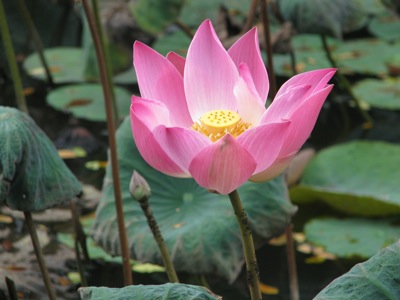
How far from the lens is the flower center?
3.59 ft

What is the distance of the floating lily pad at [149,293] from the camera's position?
39.3 inches

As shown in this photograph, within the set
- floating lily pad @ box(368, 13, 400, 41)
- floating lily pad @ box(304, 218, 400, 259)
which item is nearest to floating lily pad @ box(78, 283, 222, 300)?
floating lily pad @ box(304, 218, 400, 259)

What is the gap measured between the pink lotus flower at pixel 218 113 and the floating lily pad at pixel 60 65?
8.31 ft

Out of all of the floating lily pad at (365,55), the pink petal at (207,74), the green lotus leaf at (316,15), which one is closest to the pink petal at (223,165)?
the pink petal at (207,74)

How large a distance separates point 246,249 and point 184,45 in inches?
105

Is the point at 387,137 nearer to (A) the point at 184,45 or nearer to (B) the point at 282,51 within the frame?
(B) the point at 282,51

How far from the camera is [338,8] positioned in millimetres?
2699

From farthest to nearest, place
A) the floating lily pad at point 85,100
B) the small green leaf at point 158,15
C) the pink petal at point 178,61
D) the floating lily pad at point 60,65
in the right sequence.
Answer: the floating lily pad at point 60,65
the floating lily pad at point 85,100
the small green leaf at point 158,15
the pink petal at point 178,61

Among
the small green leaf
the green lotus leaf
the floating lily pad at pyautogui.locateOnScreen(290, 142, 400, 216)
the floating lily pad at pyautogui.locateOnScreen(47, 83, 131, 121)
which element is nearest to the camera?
the floating lily pad at pyautogui.locateOnScreen(290, 142, 400, 216)

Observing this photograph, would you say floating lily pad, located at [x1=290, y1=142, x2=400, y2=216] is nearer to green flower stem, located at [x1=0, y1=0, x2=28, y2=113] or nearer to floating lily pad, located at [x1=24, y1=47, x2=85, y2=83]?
green flower stem, located at [x1=0, y1=0, x2=28, y2=113]

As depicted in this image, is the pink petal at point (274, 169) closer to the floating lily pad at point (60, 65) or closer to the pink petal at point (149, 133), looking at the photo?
the pink petal at point (149, 133)

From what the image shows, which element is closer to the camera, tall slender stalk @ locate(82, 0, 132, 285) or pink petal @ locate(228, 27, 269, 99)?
pink petal @ locate(228, 27, 269, 99)

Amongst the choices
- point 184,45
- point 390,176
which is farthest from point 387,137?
point 184,45

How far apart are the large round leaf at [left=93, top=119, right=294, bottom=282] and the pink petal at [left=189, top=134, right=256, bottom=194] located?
71cm
